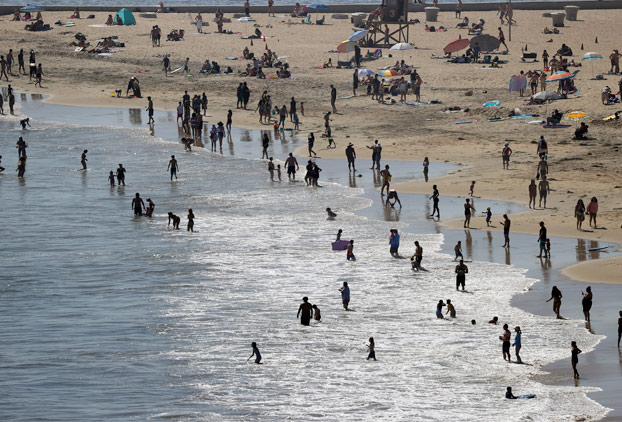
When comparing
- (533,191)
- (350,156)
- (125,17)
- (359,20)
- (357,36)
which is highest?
(125,17)

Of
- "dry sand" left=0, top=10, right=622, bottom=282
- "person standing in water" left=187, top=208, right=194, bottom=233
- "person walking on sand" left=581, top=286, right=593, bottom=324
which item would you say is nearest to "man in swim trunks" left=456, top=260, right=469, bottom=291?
"dry sand" left=0, top=10, right=622, bottom=282

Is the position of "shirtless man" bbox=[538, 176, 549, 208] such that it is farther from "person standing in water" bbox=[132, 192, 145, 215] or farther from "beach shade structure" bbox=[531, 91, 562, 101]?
"beach shade structure" bbox=[531, 91, 562, 101]

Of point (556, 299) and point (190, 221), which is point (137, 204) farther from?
point (556, 299)

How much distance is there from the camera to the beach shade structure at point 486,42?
69.1 m

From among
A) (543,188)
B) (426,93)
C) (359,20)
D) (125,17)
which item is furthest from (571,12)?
(543,188)

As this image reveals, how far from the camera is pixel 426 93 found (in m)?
61.3

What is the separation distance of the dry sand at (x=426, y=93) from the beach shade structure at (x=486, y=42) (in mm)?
1785

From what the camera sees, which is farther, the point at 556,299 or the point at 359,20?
the point at 359,20

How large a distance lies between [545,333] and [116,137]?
114 ft

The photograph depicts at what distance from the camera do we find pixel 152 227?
3841 cm

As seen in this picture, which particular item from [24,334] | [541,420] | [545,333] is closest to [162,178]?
[24,334]

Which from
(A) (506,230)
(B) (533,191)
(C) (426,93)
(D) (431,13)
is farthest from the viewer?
(D) (431,13)

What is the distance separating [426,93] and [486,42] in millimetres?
10288

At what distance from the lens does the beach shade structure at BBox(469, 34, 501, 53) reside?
69.1m
